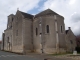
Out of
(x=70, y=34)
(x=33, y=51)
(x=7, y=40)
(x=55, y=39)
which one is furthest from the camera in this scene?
(x=7, y=40)

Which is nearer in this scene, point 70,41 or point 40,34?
point 40,34

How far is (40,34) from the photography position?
33031mm

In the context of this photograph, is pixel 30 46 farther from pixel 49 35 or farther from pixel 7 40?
pixel 7 40

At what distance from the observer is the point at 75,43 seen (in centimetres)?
4256

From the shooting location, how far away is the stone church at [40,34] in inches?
1268

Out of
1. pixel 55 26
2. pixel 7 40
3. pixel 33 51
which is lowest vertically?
pixel 33 51

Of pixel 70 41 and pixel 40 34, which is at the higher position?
pixel 40 34

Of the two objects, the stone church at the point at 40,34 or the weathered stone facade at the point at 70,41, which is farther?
→ the weathered stone facade at the point at 70,41

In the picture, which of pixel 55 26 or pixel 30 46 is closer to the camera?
pixel 55 26

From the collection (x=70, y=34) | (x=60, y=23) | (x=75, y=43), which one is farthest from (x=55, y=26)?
(x=75, y=43)

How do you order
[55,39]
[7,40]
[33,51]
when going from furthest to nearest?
[7,40] → [33,51] → [55,39]

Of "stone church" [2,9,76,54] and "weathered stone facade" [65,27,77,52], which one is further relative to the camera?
"weathered stone facade" [65,27,77,52]

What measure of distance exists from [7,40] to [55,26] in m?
19.0

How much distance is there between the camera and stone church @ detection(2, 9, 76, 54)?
106ft
